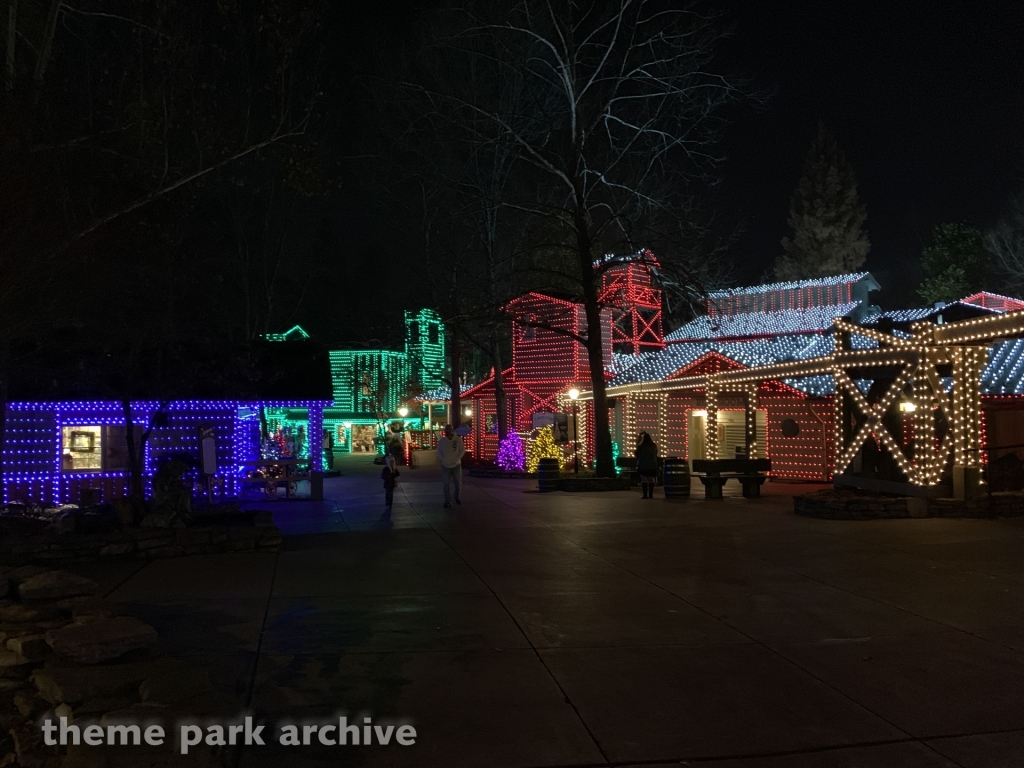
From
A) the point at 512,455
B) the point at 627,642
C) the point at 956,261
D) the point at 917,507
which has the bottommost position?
the point at 627,642

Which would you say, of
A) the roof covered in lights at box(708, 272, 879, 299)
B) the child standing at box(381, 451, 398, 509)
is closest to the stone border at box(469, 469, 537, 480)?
the roof covered in lights at box(708, 272, 879, 299)

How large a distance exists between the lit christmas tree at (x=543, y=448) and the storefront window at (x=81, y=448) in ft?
40.3

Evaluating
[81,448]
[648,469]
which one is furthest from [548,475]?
[81,448]

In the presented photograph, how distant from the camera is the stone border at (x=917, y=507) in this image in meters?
14.0

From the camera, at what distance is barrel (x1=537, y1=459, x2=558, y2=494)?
72.5ft

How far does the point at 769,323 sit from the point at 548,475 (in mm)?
15066

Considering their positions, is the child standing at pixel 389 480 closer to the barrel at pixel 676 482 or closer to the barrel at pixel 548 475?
the barrel at pixel 548 475

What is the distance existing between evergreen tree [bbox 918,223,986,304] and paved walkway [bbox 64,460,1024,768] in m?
38.7

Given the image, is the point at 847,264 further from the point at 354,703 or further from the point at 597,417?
the point at 354,703

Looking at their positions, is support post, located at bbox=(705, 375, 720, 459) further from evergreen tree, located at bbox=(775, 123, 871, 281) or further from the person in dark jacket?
evergreen tree, located at bbox=(775, 123, 871, 281)

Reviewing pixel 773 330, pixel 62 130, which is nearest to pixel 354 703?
pixel 62 130

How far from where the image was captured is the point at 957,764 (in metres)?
4.52

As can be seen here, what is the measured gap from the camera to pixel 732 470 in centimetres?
1888

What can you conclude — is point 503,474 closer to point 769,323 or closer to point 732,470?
point 732,470
